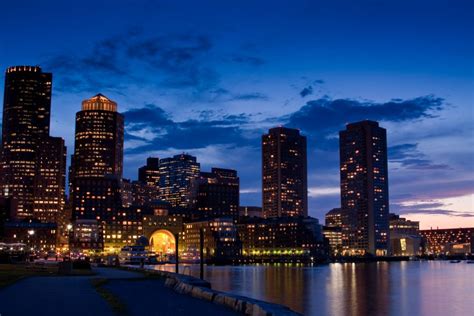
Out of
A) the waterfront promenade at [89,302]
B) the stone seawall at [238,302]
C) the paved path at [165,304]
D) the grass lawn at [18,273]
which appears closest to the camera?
the stone seawall at [238,302]

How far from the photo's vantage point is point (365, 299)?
75812mm

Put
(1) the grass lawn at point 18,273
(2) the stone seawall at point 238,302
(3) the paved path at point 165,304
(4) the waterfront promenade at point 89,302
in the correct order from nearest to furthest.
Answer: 1. (2) the stone seawall at point 238,302
2. (4) the waterfront promenade at point 89,302
3. (3) the paved path at point 165,304
4. (1) the grass lawn at point 18,273

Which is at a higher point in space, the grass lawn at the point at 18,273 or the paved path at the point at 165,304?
the grass lawn at the point at 18,273

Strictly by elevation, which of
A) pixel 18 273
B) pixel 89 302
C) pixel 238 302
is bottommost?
pixel 89 302

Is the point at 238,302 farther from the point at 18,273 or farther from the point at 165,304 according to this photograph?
the point at 18,273

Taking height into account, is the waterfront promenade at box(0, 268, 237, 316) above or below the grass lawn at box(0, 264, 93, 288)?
below

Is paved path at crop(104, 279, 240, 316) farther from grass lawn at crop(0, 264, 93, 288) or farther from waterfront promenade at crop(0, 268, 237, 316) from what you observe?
grass lawn at crop(0, 264, 93, 288)

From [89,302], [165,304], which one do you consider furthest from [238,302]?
[89,302]

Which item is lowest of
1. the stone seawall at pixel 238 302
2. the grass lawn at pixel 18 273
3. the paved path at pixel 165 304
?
the paved path at pixel 165 304

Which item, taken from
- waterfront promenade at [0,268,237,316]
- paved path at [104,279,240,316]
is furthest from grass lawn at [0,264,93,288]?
paved path at [104,279,240,316]

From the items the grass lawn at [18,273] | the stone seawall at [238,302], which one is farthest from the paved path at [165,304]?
the grass lawn at [18,273]

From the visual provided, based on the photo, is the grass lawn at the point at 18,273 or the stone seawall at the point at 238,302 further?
the grass lawn at the point at 18,273

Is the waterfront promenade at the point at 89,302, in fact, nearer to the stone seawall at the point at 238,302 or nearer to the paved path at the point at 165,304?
the paved path at the point at 165,304

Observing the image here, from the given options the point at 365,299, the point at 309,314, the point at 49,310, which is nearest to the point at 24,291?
the point at 49,310
